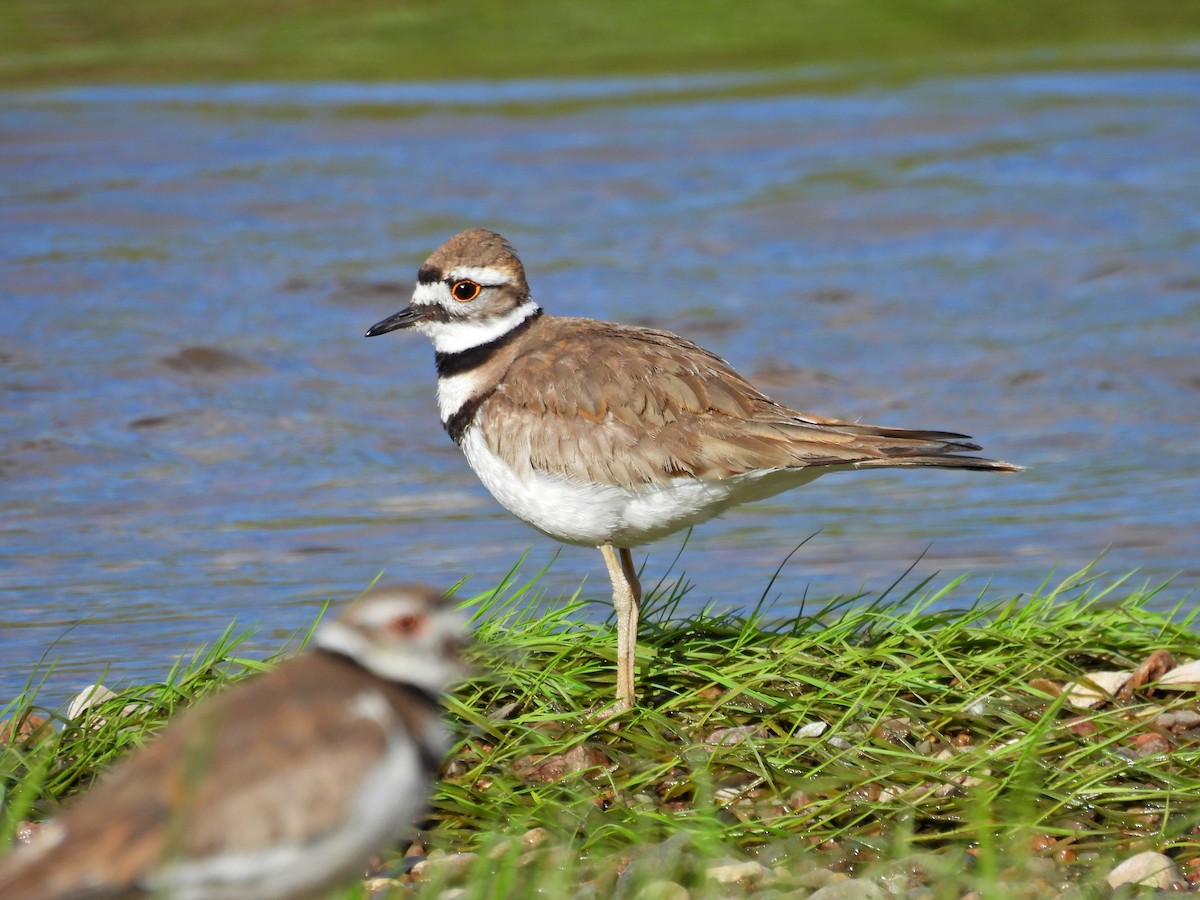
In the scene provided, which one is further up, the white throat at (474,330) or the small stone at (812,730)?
the white throat at (474,330)

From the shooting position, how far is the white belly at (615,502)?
5.77m

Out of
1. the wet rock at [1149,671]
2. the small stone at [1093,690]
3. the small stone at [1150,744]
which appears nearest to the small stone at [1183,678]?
the wet rock at [1149,671]

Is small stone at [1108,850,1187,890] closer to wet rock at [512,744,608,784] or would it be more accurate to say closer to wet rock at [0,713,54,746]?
wet rock at [512,744,608,784]

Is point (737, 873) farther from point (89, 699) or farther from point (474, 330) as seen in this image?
point (474, 330)

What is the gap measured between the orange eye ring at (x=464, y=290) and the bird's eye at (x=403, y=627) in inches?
115

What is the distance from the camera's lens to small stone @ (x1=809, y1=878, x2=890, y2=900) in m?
4.66

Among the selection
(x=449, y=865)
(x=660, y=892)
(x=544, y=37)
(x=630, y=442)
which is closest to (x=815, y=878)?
(x=660, y=892)

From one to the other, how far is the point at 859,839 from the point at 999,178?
12.6 metres

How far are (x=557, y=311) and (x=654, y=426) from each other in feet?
23.1

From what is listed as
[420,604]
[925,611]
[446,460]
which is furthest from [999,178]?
[420,604]

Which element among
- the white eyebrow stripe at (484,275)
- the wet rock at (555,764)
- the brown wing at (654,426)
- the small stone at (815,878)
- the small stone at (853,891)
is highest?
the white eyebrow stripe at (484,275)

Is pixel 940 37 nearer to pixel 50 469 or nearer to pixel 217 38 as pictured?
pixel 217 38

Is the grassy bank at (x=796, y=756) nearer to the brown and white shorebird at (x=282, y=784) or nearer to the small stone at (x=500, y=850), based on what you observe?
the small stone at (x=500, y=850)

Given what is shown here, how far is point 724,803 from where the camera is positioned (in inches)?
208
